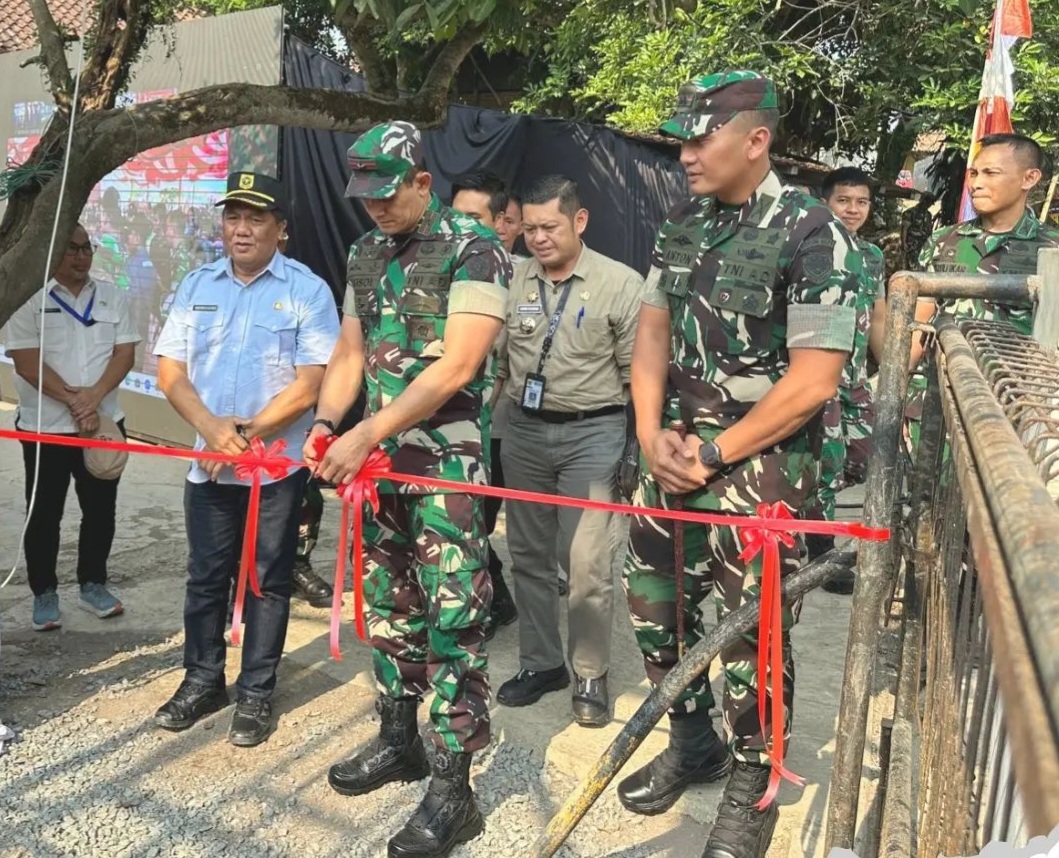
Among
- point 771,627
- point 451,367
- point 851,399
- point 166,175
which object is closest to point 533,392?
point 451,367

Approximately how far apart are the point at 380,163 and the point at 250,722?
5.91ft

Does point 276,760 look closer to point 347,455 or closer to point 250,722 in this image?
point 250,722

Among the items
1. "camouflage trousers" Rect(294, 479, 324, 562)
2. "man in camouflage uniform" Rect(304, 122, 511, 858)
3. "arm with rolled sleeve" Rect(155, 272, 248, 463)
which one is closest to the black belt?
"man in camouflage uniform" Rect(304, 122, 511, 858)

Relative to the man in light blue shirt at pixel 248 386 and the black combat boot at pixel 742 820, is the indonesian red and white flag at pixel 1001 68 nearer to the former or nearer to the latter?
the man in light blue shirt at pixel 248 386

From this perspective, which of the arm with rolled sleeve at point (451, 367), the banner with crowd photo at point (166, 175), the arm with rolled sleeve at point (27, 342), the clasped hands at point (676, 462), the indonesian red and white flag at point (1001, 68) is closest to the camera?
the clasped hands at point (676, 462)

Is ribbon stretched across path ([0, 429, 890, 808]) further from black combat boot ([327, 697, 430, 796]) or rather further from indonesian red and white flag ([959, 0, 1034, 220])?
indonesian red and white flag ([959, 0, 1034, 220])

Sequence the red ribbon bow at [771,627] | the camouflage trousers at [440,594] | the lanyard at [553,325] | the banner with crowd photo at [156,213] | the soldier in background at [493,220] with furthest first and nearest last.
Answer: the banner with crowd photo at [156,213] < the soldier in background at [493,220] < the lanyard at [553,325] < the camouflage trousers at [440,594] < the red ribbon bow at [771,627]

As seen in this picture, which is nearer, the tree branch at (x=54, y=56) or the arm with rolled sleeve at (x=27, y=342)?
the tree branch at (x=54, y=56)

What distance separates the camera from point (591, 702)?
11.3 feet

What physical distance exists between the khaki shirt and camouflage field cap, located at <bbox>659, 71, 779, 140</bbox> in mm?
1172

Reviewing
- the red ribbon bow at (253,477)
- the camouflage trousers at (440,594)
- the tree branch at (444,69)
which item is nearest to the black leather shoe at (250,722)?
the red ribbon bow at (253,477)

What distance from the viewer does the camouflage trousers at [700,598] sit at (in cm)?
251

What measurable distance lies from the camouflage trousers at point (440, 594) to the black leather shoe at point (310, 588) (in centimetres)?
171

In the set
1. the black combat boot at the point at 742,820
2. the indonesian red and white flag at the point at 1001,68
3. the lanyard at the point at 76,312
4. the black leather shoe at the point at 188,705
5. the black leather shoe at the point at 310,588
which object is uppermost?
the indonesian red and white flag at the point at 1001,68
